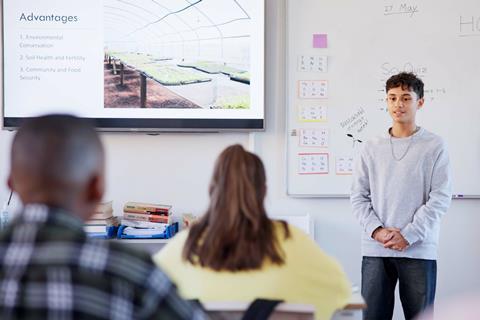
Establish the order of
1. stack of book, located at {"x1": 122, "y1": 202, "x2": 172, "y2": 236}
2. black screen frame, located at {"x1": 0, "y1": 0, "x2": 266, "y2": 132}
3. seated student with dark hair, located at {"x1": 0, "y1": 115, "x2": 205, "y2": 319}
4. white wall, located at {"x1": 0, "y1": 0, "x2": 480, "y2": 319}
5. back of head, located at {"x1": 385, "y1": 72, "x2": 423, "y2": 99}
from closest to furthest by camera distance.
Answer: seated student with dark hair, located at {"x1": 0, "y1": 115, "x2": 205, "y2": 319}, back of head, located at {"x1": 385, "y1": 72, "x2": 423, "y2": 99}, stack of book, located at {"x1": 122, "y1": 202, "x2": 172, "y2": 236}, black screen frame, located at {"x1": 0, "y1": 0, "x2": 266, "y2": 132}, white wall, located at {"x1": 0, "y1": 0, "x2": 480, "y2": 319}

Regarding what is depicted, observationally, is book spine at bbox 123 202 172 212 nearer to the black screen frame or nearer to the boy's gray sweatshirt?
the black screen frame

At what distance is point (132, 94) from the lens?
3906mm

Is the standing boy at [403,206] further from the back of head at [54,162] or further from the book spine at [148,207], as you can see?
the back of head at [54,162]

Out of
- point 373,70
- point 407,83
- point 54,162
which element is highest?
point 373,70

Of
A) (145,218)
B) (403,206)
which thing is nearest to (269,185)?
(145,218)

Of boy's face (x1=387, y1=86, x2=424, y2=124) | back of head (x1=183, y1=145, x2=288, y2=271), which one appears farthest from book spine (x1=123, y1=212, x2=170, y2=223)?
back of head (x1=183, y1=145, x2=288, y2=271)

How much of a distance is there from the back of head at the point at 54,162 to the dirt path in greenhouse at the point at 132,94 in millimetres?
2834

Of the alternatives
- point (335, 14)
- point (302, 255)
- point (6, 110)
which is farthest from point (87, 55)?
point (302, 255)

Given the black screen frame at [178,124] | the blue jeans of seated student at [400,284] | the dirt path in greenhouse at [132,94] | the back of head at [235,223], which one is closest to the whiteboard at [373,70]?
the black screen frame at [178,124]

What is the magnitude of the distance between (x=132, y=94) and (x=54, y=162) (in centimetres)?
291

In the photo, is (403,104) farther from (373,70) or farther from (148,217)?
(148,217)

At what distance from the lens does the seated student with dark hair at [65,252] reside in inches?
38.4

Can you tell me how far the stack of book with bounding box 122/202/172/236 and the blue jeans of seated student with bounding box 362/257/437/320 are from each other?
1.23 meters

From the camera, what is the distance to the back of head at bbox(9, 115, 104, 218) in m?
1.04
